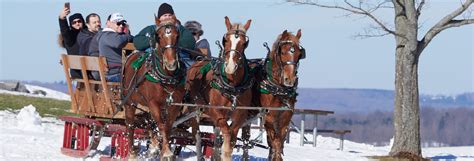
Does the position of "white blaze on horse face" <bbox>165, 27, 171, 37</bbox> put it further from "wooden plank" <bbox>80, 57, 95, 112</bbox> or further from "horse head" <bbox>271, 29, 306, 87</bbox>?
"wooden plank" <bbox>80, 57, 95, 112</bbox>

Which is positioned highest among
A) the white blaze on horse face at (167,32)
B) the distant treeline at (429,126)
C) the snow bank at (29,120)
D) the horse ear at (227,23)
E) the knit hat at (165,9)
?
the distant treeline at (429,126)

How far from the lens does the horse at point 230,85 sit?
14875 mm

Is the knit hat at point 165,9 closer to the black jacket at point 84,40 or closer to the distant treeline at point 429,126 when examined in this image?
the black jacket at point 84,40

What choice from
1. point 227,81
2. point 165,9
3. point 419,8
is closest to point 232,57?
point 227,81

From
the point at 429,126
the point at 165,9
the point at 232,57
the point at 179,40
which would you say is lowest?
the point at 232,57

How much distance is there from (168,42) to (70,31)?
4308mm

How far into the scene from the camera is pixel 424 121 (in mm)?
139000

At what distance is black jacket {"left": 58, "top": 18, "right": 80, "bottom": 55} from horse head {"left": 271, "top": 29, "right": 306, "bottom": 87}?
4.85 m

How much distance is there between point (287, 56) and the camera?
595 inches

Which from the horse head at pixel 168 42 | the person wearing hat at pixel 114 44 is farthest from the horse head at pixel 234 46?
the person wearing hat at pixel 114 44

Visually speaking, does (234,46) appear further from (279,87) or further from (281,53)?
(279,87)

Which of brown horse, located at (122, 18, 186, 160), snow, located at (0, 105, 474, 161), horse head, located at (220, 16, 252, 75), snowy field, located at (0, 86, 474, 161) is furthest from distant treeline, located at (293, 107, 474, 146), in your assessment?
horse head, located at (220, 16, 252, 75)

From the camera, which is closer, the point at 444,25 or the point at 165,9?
the point at 165,9

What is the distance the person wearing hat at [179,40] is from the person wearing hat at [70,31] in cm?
253
